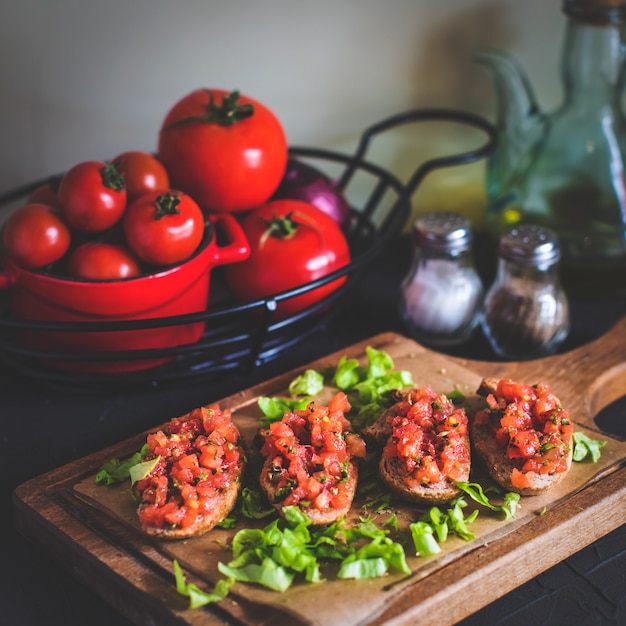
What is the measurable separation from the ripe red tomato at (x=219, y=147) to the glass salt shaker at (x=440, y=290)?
28 centimetres

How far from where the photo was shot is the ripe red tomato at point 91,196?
1.19 metres

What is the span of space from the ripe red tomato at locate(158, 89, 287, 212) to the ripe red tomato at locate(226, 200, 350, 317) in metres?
0.06

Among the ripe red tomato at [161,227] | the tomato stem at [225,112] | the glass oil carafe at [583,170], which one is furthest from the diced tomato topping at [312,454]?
the glass oil carafe at [583,170]

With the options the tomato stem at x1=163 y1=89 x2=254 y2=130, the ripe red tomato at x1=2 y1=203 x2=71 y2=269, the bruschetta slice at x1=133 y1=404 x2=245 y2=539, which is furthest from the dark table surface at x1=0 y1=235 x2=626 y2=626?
the tomato stem at x1=163 y1=89 x2=254 y2=130

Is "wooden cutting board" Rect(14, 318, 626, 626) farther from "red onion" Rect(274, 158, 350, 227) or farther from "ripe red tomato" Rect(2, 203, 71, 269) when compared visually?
"red onion" Rect(274, 158, 350, 227)

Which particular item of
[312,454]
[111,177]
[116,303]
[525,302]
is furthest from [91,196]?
[525,302]

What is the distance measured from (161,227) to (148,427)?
0.97ft

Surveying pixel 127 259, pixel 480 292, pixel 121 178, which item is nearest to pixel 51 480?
pixel 127 259

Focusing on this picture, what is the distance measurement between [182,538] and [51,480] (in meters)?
0.21

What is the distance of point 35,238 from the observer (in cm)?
118

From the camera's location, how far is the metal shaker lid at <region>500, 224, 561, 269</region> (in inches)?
52.9

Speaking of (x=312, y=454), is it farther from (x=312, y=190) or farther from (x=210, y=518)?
(x=312, y=190)

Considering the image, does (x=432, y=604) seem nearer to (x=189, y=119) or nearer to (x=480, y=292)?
(x=480, y=292)

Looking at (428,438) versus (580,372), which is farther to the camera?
(580,372)
